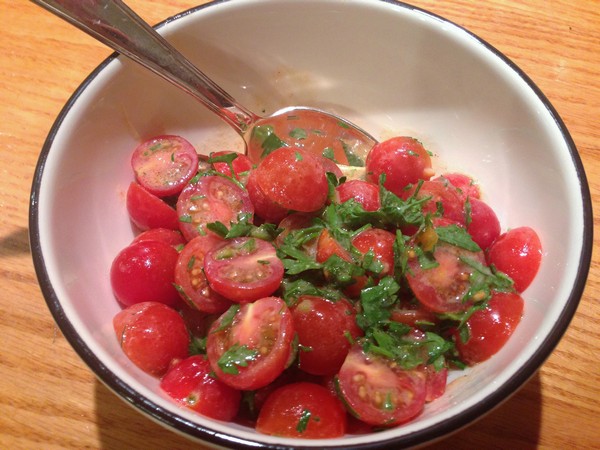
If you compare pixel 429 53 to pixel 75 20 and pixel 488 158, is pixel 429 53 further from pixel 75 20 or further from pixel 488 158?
pixel 75 20

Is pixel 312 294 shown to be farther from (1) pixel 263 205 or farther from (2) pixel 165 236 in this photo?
(2) pixel 165 236

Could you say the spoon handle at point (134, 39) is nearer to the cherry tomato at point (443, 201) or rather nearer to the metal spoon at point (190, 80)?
the metal spoon at point (190, 80)

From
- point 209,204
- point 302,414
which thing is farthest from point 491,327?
point 209,204

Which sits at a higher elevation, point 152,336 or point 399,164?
point 399,164

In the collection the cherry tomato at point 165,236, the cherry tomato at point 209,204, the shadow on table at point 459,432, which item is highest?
the cherry tomato at point 209,204

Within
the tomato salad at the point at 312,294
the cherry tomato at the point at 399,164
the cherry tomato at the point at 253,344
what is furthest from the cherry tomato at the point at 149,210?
the cherry tomato at the point at 399,164
